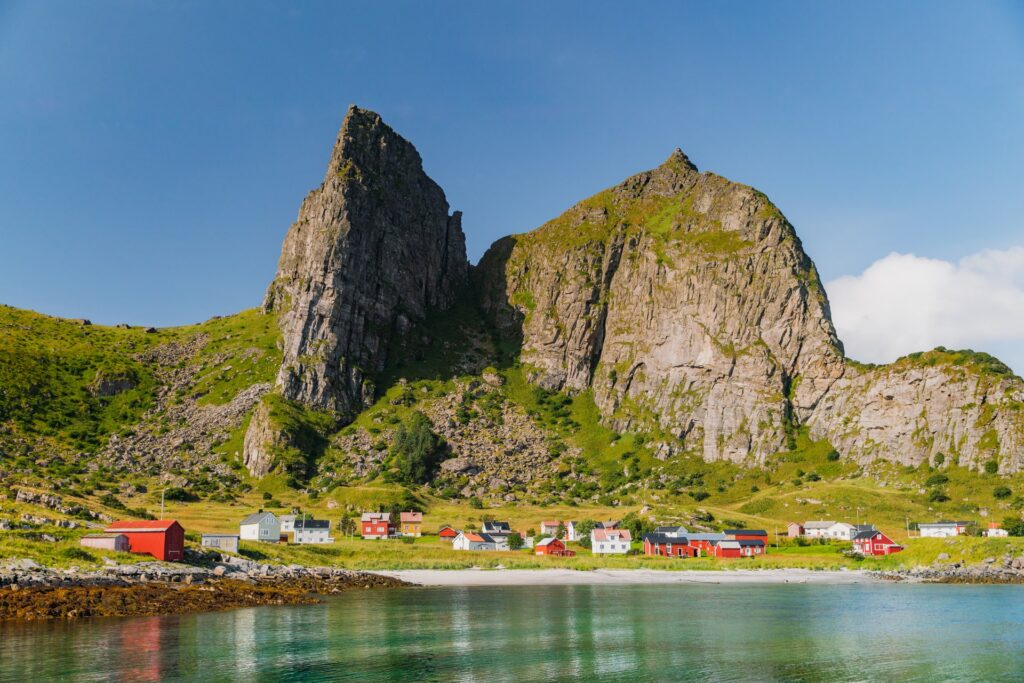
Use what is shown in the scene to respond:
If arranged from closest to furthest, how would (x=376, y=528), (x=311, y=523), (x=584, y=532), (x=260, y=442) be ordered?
(x=311, y=523) → (x=376, y=528) → (x=584, y=532) → (x=260, y=442)

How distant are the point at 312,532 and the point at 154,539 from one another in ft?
163

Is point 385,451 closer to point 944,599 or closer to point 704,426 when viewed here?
point 704,426

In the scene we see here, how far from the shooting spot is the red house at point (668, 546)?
11900cm

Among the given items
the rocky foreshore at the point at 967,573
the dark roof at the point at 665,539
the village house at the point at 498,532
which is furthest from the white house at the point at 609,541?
the rocky foreshore at the point at 967,573

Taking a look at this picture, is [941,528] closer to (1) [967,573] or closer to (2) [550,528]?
(1) [967,573]

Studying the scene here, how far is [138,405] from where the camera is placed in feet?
632

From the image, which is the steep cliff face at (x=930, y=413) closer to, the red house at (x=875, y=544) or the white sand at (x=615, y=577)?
the red house at (x=875, y=544)

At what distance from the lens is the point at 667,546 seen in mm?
119625

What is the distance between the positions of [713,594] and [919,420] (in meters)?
114

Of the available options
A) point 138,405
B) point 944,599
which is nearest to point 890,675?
point 944,599

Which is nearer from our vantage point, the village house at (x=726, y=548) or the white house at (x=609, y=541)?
the village house at (x=726, y=548)

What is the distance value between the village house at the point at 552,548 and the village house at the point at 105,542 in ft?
209

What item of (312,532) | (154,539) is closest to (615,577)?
(312,532)

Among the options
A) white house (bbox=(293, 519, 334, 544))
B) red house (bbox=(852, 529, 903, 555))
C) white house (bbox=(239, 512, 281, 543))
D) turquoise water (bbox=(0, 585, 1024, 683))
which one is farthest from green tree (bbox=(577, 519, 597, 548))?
turquoise water (bbox=(0, 585, 1024, 683))
